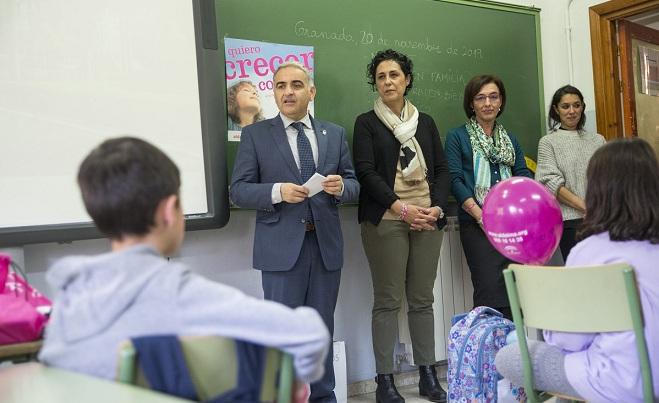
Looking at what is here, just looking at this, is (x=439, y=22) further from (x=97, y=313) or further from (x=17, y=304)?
(x=97, y=313)

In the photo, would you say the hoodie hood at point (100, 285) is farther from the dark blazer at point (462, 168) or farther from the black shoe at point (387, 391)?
the dark blazer at point (462, 168)

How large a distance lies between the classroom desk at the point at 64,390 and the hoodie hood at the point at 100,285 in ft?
0.24

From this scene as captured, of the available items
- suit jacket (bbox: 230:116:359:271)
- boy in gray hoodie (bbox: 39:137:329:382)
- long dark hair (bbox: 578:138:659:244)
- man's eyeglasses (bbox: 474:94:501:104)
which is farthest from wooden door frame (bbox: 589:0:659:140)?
boy in gray hoodie (bbox: 39:137:329:382)

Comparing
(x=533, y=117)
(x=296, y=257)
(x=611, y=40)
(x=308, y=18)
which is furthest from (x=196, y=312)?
(x=611, y=40)

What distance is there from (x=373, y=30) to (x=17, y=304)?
2.63m

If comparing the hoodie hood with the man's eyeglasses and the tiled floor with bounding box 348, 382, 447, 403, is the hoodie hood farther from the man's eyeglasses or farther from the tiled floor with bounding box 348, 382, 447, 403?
the man's eyeglasses

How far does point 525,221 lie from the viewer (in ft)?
7.48

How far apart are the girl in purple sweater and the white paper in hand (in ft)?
3.61

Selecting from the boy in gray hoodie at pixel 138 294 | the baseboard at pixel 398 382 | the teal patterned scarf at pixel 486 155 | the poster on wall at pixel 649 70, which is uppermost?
the poster on wall at pixel 649 70

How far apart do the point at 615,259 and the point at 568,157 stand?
2.18m

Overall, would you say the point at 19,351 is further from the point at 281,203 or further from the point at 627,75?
the point at 627,75

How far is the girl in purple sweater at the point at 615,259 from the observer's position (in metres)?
1.75

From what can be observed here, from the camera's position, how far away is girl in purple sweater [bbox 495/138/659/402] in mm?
1750

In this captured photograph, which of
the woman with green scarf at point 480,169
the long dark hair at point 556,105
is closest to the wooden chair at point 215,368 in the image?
the woman with green scarf at point 480,169
